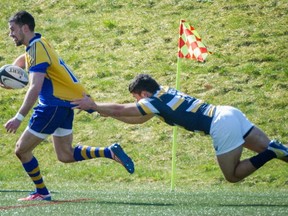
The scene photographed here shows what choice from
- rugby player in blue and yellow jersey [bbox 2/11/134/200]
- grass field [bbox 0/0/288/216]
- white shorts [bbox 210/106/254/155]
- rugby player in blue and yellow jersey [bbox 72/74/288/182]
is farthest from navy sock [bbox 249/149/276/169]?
grass field [bbox 0/0/288/216]

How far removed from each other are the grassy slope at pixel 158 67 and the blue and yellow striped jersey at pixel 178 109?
6382 mm

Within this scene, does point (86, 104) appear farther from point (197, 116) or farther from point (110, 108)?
point (197, 116)

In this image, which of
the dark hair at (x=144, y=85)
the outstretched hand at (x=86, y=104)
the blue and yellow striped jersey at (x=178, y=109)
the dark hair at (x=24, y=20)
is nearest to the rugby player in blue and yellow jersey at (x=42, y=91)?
the dark hair at (x=24, y=20)

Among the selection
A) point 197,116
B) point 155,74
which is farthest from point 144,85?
point 155,74

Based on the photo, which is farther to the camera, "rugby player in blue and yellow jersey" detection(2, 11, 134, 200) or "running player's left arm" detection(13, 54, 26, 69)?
"running player's left arm" detection(13, 54, 26, 69)

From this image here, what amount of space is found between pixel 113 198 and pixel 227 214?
2.49 m

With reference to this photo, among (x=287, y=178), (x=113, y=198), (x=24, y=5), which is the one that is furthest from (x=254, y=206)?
(x=24, y=5)

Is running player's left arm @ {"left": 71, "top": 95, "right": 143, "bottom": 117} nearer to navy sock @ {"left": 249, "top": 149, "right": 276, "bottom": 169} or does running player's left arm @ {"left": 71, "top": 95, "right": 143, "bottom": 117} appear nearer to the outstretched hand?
the outstretched hand

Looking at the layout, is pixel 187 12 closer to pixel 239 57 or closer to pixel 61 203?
pixel 239 57

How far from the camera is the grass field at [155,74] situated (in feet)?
59.5

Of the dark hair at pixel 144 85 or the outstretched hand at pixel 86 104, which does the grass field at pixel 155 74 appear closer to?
the outstretched hand at pixel 86 104

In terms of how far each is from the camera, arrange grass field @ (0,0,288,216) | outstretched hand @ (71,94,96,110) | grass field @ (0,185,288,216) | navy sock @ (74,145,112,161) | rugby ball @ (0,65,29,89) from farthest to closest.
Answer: grass field @ (0,0,288,216) → navy sock @ (74,145,112,161) → rugby ball @ (0,65,29,89) → outstretched hand @ (71,94,96,110) → grass field @ (0,185,288,216)

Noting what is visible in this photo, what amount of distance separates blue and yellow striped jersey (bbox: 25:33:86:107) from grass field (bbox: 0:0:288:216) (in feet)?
6.50

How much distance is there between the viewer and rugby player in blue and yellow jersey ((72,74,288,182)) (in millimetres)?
9711
